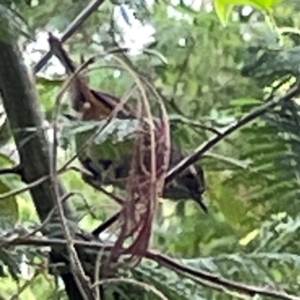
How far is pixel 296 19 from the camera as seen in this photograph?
805 millimetres

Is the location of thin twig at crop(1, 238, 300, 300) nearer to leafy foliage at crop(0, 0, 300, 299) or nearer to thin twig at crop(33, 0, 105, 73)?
leafy foliage at crop(0, 0, 300, 299)

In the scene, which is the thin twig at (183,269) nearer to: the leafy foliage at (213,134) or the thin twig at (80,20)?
the leafy foliage at (213,134)

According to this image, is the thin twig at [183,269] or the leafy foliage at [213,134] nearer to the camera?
the thin twig at [183,269]

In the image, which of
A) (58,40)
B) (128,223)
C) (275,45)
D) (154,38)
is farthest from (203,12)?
(128,223)

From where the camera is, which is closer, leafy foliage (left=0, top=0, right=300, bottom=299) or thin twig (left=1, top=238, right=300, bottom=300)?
thin twig (left=1, top=238, right=300, bottom=300)

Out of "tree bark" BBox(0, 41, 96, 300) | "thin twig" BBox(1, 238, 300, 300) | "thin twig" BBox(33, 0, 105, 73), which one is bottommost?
"thin twig" BBox(1, 238, 300, 300)

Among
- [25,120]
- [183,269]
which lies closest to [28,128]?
[25,120]

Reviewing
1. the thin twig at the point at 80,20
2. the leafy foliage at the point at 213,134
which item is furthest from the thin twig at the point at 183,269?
the thin twig at the point at 80,20

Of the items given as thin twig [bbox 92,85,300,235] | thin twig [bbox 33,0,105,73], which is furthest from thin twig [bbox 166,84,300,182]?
thin twig [bbox 33,0,105,73]

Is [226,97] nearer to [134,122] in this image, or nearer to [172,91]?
[172,91]

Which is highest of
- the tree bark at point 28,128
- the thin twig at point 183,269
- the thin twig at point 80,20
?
the thin twig at point 80,20

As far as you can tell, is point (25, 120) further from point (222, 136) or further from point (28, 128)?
point (222, 136)

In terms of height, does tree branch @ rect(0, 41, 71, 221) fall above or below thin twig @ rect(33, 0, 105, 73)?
below

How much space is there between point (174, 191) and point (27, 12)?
17 cm
